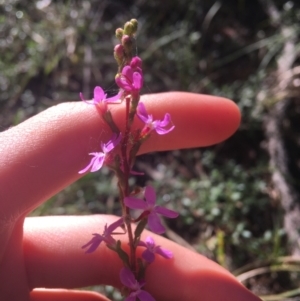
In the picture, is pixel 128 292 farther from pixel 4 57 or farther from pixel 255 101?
pixel 4 57

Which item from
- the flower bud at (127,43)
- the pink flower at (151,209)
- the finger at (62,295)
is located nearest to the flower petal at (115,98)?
the flower bud at (127,43)

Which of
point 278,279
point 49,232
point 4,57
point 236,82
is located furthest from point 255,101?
point 4,57

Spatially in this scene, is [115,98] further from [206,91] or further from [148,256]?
[206,91]

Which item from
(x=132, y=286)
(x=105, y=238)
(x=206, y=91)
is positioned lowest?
(x=132, y=286)

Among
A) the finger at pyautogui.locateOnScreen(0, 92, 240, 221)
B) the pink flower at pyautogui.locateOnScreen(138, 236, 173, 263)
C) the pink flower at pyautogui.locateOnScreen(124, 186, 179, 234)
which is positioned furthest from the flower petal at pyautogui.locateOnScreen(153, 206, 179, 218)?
the finger at pyautogui.locateOnScreen(0, 92, 240, 221)

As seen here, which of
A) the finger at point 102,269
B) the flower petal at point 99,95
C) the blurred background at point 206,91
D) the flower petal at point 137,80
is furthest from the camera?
the blurred background at point 206,91

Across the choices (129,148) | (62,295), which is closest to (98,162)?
(129,148)

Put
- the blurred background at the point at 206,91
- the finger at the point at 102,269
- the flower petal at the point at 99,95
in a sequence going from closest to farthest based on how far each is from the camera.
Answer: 1. the flower petal at the point at 99,95
2. the finger at the point at 102,269
3. the blurred background at the point at 206,91

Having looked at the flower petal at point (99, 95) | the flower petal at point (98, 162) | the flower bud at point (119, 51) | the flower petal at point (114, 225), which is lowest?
the flower petal at point (114, 225)

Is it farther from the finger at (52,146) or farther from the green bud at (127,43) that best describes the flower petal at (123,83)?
the finger at (52,146)
